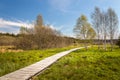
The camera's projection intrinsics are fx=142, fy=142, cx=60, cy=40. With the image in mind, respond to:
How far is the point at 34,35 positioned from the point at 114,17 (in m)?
19.5

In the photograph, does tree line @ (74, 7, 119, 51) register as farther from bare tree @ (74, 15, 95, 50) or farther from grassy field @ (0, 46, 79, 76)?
grassy field @ (0, 46, 79, 76)

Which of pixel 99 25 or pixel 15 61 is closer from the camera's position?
pixel 15 61

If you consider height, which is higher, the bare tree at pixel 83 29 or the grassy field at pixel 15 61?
the bare tree at pixel 83 29

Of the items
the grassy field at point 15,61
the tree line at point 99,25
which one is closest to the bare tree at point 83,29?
the tree line at point 99,25

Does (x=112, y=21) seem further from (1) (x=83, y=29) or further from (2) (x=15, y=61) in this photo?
(2) (x=15, y=61)

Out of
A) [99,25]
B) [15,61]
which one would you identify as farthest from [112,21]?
[15,61]

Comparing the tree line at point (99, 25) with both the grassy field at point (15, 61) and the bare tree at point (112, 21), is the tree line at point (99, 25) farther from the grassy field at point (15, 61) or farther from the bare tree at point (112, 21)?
the grassy field at point (15, 61)

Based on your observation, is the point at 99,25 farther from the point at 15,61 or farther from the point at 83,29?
the point at 15,61

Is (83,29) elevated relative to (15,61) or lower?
elevated

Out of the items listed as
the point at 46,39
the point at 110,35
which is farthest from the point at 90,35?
the point at 46,39

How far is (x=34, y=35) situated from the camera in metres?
35.6

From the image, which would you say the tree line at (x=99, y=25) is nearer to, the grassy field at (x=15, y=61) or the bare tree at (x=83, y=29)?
the bare tree at (x=83, y=29)

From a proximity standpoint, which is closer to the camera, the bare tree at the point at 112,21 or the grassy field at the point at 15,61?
the grassy field at the point at 15,61

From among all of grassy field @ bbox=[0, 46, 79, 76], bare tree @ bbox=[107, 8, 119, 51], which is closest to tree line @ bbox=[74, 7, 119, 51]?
bare tree @ bbox=[107, 8, 119, 51]
